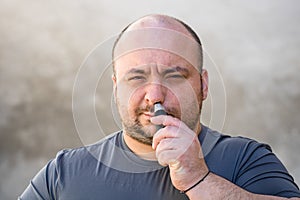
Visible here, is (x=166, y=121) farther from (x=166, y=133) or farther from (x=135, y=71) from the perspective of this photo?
(x=135, y=71)

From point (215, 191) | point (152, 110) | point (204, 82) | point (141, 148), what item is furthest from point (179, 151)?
point (204, 82)

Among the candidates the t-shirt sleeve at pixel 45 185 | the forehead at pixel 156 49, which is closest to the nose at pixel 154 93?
the forehead at pixel 156 49

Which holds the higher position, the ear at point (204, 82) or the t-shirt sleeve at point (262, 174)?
the ear at point (204, 82)

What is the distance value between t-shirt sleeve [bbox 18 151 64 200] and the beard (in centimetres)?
27

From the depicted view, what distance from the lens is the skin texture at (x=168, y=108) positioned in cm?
127

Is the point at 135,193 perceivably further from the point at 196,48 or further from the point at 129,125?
the point at 196,48

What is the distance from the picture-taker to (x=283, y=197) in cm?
141

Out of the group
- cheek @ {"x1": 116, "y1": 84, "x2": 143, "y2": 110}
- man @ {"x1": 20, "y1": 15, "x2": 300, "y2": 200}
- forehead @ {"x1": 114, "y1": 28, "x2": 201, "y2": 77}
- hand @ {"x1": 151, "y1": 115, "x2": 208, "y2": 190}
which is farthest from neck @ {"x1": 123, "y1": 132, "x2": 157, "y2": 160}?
hand @ {"x1": 151, "y1": 115, "x2": 208, "y2": 190}

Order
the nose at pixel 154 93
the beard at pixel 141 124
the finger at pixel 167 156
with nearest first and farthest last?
the finger at pixel 167 156 → the nose at pixel 154 93 → the beard at pixel 141 124

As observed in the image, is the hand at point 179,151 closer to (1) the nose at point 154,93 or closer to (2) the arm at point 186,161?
(2) the arm at point 186,161

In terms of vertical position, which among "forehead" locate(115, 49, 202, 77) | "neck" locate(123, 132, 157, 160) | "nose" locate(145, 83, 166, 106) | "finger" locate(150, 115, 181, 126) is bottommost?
"neck" locate(123, 132, 157, 160)

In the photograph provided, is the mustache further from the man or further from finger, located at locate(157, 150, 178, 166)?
finger, located at locate(157, 150, 178, 166)

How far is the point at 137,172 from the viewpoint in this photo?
1.66 meters

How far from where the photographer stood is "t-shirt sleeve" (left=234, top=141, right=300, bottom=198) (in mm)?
1477
